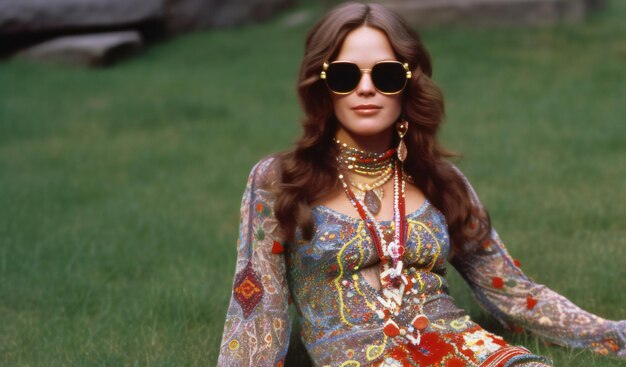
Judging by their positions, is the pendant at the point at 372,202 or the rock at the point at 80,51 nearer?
the pendant at the point at 372,202

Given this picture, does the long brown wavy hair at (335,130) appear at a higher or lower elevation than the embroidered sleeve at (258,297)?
higher

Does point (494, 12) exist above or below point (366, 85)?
below

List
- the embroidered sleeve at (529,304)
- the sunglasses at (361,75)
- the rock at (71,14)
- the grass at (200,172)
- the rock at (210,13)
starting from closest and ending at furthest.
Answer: the sunglasses at (361,75), the embroidered sleeve at (529,304), the grass at (200,172), the rock at (71,14), the rock at (210,13)

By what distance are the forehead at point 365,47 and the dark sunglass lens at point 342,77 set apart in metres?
0.04

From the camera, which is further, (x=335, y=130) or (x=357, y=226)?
(x=335, y=130)

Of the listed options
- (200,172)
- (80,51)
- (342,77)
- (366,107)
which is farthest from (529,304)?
(80,51)

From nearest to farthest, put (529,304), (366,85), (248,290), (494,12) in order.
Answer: (366,85), (248,290), (529,304), (494,12)

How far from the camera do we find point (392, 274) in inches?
A: 122

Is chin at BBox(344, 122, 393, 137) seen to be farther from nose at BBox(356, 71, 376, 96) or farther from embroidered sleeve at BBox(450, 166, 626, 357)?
embroidered sleeve at BBox(450, 166, 626, 357)

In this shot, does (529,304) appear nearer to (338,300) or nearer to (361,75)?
(338,300)

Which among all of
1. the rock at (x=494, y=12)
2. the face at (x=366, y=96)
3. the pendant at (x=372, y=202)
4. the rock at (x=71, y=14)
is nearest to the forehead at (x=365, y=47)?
the face at (x=366, y=96)

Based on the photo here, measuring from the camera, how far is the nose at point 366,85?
309 centimetres

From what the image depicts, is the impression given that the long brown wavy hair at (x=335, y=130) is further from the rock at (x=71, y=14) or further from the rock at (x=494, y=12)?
the rock at (x=71, y=14)

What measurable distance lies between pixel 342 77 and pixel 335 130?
248mm
